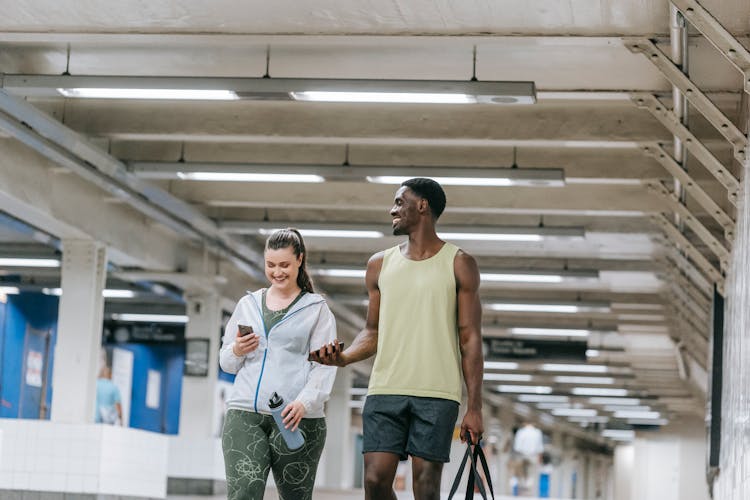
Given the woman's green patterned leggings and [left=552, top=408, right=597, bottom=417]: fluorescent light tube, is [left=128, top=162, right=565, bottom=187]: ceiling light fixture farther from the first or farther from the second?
[left=552, top=408, right=597, bottom=417]: fluorescent light tube

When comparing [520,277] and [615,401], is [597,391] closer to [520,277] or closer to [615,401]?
[615,401]

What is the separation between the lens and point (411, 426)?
4523 mm

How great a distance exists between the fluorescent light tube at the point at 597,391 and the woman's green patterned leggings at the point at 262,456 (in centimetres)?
3338

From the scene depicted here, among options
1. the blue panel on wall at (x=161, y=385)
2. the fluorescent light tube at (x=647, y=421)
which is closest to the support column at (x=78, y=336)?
the blue panel on wall at (x=161, y=385)

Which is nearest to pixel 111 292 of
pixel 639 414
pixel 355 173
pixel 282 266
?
pixel 355 173

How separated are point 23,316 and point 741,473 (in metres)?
15.6

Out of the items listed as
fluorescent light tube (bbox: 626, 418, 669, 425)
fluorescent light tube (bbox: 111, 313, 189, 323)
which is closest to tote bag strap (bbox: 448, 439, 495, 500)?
fluorescent light tube (bbox: 111, 313, 189, 323)

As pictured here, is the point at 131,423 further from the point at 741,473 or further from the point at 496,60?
the point at 741,473

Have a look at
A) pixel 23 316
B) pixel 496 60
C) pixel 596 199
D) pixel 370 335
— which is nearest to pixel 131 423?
pixel 23 316

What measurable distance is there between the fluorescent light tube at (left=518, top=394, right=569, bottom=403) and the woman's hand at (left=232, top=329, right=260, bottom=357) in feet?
123

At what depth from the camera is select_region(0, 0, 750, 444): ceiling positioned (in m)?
9.04

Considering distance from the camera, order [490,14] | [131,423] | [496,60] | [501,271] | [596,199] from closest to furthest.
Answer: [490,14]
[496,60]
[596,199]
[501,271]
[131,423]

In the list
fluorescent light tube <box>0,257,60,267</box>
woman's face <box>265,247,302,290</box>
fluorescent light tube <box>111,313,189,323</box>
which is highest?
fluorescent light tube <box>0,257,60,267</box>

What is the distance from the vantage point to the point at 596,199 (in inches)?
589
